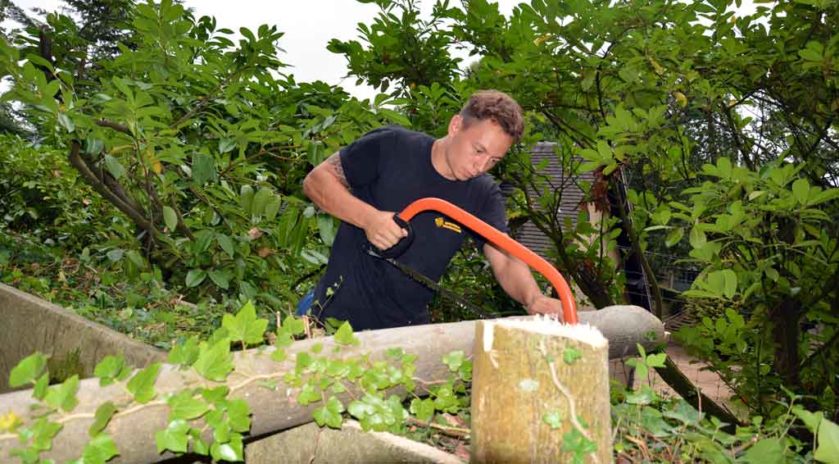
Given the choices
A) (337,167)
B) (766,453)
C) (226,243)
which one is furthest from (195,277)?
(766,453)

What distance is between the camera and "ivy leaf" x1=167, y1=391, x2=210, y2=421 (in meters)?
1.62

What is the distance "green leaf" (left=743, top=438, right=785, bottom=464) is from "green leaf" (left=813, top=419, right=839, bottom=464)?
314 millimetres

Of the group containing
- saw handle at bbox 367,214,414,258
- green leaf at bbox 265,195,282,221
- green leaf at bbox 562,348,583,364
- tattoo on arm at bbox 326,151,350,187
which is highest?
tattoo on arm at bbox 326,151,350,187

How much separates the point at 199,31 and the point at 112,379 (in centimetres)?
377

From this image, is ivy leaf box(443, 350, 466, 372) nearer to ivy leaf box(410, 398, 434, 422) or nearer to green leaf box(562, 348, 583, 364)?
ivy leaf box(410, 398, 434, 422)

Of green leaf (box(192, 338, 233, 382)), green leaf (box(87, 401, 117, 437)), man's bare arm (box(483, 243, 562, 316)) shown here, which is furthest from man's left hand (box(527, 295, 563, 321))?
green leaf (box(87, 401, 117, 437))

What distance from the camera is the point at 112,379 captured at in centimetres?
161

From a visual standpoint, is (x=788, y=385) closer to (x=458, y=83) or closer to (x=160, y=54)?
(x=458, y=83)

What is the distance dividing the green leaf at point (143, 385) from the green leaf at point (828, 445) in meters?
1.59

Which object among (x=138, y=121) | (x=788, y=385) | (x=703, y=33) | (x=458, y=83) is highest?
(x=703, y=33)

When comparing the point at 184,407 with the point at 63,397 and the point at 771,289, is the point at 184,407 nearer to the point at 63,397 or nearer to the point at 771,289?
the point at 63,397

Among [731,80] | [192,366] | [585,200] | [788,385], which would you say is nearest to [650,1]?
[731,80]

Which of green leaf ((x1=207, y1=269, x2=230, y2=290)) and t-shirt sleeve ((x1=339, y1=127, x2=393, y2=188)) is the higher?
t-shirt sleeve ((x1=339, y1=127, x2=393, y2=188))

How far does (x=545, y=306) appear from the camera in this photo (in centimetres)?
312
